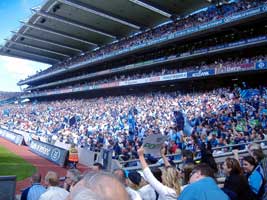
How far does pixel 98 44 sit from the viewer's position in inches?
2265

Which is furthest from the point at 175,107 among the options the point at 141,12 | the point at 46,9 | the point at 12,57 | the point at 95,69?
the point at 12,57

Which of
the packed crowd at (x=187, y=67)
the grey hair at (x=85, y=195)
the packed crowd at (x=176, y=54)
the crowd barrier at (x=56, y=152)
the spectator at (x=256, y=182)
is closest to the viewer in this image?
the grey hair at (x=85, y=195)

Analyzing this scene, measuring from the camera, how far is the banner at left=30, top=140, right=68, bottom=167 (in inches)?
820

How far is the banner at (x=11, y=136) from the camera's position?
32.2m

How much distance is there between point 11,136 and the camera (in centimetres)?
3528

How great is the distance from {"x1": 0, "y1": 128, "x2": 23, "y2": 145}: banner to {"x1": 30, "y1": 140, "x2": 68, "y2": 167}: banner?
4.11 meters

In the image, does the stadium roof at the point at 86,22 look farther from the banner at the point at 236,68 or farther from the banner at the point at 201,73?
the banner at the point at 236,68

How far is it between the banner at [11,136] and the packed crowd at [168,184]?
27384 millimetres

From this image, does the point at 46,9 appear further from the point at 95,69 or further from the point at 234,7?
the point at 234,7

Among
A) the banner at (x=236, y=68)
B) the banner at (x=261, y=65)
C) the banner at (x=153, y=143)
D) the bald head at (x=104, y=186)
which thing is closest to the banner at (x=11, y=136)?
the banner at (x=236, y=68)

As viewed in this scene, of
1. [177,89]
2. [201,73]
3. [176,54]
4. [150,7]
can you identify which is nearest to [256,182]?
[201,73]

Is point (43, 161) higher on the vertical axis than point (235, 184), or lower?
lower

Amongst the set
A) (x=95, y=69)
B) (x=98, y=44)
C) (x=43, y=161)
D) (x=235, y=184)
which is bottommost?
(x=43, y=161)

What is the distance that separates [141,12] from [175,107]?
18760 mm
